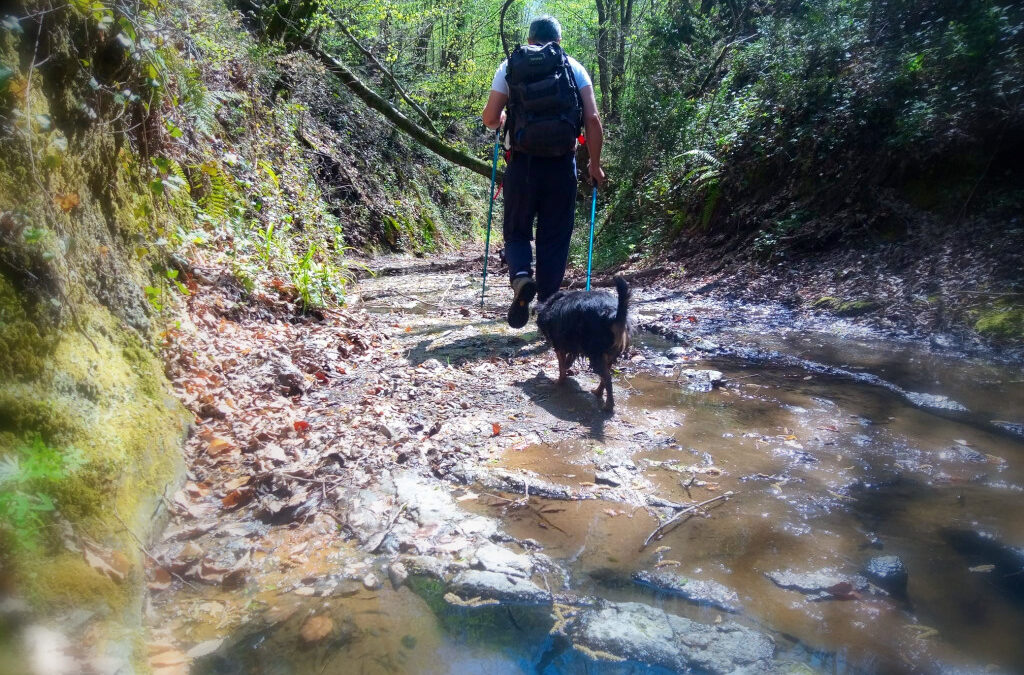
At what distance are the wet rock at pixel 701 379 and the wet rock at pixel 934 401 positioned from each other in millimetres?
1290

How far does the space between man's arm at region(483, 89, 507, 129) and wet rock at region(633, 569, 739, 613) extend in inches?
163

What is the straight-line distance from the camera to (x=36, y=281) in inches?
94.0

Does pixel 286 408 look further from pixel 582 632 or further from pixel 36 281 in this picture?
pixel 582 632

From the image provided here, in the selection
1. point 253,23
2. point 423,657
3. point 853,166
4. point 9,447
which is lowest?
point 423,657

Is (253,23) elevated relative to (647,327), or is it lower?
elevated

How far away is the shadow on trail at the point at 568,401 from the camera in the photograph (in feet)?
14.0

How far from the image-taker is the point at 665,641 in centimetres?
220

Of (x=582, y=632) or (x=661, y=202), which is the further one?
(x=661, y=202)

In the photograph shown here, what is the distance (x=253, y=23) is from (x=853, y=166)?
1014 centimetres

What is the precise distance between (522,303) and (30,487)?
158 inches

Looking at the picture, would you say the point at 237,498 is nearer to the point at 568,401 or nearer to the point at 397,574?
the point at 397,574

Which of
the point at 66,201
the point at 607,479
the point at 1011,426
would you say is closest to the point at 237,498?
the point at 66,201

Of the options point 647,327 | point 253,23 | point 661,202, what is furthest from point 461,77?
point 647,327

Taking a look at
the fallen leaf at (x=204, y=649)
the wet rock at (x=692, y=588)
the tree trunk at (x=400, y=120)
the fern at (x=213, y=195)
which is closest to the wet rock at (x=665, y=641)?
the wet rock at (x=692, y=588)
